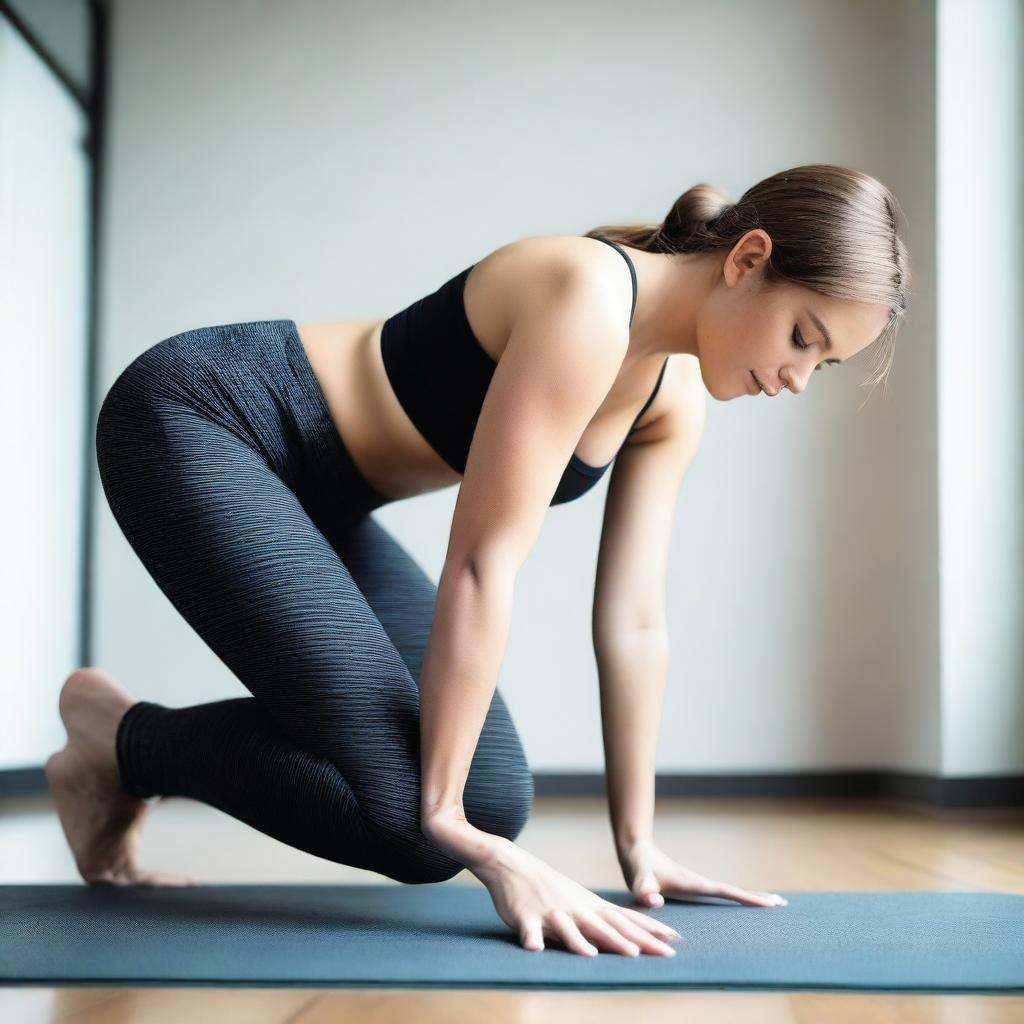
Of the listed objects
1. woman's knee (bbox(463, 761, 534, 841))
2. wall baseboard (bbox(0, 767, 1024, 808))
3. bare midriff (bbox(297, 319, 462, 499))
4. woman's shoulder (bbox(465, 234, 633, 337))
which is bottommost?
wall baseboard (bbox(0, 767, 1024, 808))

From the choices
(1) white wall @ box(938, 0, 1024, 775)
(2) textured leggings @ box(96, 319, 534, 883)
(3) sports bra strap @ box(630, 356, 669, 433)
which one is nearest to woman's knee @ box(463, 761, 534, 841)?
(2) textured leggings @ box(96, 319, 534, 883)

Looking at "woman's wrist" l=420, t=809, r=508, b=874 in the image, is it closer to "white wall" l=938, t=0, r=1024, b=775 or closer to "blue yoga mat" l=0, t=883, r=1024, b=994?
"blue yoga mat" l=0, t=883, r=1024, b=994

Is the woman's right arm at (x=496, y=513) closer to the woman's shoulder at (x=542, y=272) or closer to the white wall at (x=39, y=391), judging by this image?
the woman's shoulder at (x=542, y=272)

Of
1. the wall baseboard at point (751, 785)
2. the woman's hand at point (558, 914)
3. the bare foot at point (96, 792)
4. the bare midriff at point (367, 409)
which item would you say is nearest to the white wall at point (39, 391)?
the wall baseboard at point (751, 785)

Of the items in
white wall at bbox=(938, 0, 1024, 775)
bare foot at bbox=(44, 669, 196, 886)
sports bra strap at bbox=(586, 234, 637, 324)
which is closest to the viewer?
sports bra strap at bbox=(586, 234, 637, 324)

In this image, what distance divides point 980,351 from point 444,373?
1.99 m

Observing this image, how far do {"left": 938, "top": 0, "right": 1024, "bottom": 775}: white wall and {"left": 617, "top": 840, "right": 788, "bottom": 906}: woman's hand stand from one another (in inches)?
65.8

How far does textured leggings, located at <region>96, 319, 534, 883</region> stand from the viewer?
118 cm

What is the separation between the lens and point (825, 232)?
1.18 metres

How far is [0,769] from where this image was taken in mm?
2863

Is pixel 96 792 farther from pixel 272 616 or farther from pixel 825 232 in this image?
pixel 825 232

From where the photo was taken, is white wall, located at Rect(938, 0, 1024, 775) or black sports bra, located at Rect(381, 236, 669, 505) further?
white wall, located at Rect(938, 0, 1024, 775)

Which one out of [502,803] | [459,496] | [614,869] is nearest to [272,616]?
[459,496]

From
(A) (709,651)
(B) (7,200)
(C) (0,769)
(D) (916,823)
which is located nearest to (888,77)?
(A) (709,651)
